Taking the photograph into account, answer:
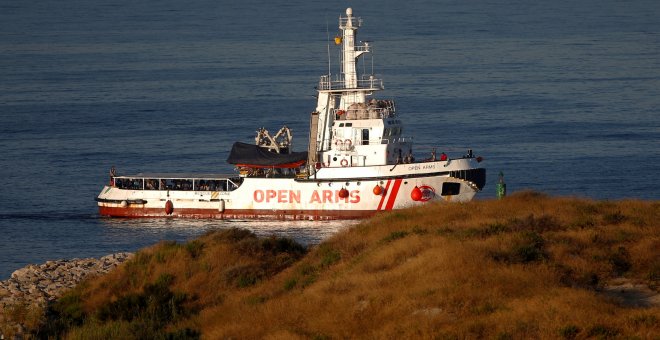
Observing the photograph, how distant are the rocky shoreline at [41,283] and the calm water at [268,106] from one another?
643 cm

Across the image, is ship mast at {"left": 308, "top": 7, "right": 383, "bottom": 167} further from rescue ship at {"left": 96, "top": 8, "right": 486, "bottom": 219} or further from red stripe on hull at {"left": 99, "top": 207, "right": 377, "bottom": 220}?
red stripe on hull at {"left": 99, "top": 207, "right": 377, "bottom": 220}

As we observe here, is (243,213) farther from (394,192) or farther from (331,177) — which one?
(394,192)

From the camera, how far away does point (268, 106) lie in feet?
318

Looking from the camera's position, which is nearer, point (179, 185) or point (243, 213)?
point (243, 213)

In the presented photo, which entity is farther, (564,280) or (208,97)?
(208,97)

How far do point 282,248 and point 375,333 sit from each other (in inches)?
454

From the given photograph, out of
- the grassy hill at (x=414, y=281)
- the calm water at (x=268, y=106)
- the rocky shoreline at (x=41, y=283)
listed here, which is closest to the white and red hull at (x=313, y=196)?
the calm water at (x=268, y=106)

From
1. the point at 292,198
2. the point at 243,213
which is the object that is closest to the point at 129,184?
the point at 243,213

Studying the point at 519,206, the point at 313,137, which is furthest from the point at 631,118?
the point at 519,206

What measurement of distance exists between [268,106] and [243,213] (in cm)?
3299

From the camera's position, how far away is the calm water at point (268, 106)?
2584 inches

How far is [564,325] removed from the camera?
2547 cm

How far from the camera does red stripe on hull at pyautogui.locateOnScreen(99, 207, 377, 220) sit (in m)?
62.7

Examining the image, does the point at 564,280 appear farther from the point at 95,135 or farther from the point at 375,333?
the point at 95,135
